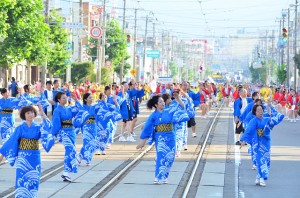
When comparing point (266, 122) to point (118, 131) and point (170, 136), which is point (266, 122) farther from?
point (118, 131)

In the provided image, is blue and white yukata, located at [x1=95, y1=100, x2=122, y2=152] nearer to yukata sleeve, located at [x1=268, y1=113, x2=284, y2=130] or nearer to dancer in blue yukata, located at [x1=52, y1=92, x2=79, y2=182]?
dancer in blue yukata, located at [x1=52, y1=92, x2=79, y2=182]

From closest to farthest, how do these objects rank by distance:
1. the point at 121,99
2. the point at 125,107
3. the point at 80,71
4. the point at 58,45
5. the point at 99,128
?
the point at 99,128
the point at 121,99
the point at 125,107
the point at 58,45
the point at 80,71

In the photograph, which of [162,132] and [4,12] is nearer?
[162,132]

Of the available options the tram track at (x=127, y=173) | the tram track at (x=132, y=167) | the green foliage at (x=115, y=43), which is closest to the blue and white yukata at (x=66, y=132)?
the tram track at (x=127, y=173)

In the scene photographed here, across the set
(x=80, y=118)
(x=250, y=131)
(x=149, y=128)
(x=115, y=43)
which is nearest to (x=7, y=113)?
(x=80, y=118)

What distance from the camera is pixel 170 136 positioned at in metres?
17.4

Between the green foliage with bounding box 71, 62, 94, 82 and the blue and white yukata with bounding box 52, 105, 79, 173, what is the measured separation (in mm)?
52015

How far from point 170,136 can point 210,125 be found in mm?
22446

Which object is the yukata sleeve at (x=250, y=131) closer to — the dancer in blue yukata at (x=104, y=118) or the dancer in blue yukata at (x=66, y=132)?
the dancer in blue yukata at (x=66, y=132)

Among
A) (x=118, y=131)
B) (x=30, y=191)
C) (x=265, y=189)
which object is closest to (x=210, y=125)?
(x=118, y=131)

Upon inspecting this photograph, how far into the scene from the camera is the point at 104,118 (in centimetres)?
2209

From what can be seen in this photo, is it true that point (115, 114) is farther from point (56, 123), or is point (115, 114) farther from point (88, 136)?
point (56, 123)

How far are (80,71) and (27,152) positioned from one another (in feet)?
188

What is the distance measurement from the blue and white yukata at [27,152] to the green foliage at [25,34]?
1072 inches
